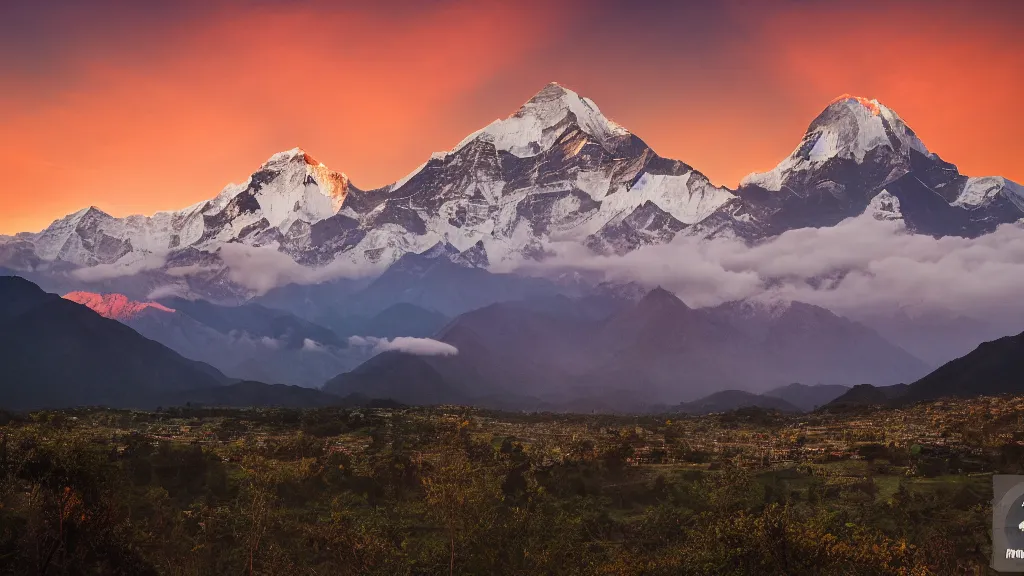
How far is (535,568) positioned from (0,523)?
41.3 meters

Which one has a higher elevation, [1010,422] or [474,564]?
[1010,422]

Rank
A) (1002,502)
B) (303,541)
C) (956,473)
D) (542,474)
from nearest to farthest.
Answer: (1002,502), (303,541), (956,473), (542,474)

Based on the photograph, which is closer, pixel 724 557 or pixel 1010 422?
pixel 724 557

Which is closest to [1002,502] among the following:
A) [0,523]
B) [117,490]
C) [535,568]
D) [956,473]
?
[535,568]

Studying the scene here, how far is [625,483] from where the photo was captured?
339 feet

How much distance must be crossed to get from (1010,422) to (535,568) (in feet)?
310

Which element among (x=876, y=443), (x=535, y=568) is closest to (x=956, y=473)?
(x=876, y=443)

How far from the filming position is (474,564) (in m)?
58.8

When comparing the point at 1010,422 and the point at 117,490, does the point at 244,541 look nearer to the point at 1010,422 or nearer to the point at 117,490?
the point at 117,490

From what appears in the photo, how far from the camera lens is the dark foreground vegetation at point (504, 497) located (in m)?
46.0

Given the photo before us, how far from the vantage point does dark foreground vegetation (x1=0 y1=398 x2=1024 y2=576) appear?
1812 inches

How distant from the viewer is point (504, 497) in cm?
8725

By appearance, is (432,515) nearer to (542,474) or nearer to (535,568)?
(535,568)

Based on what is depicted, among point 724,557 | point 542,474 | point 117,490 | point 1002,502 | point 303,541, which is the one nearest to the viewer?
point 724,557
